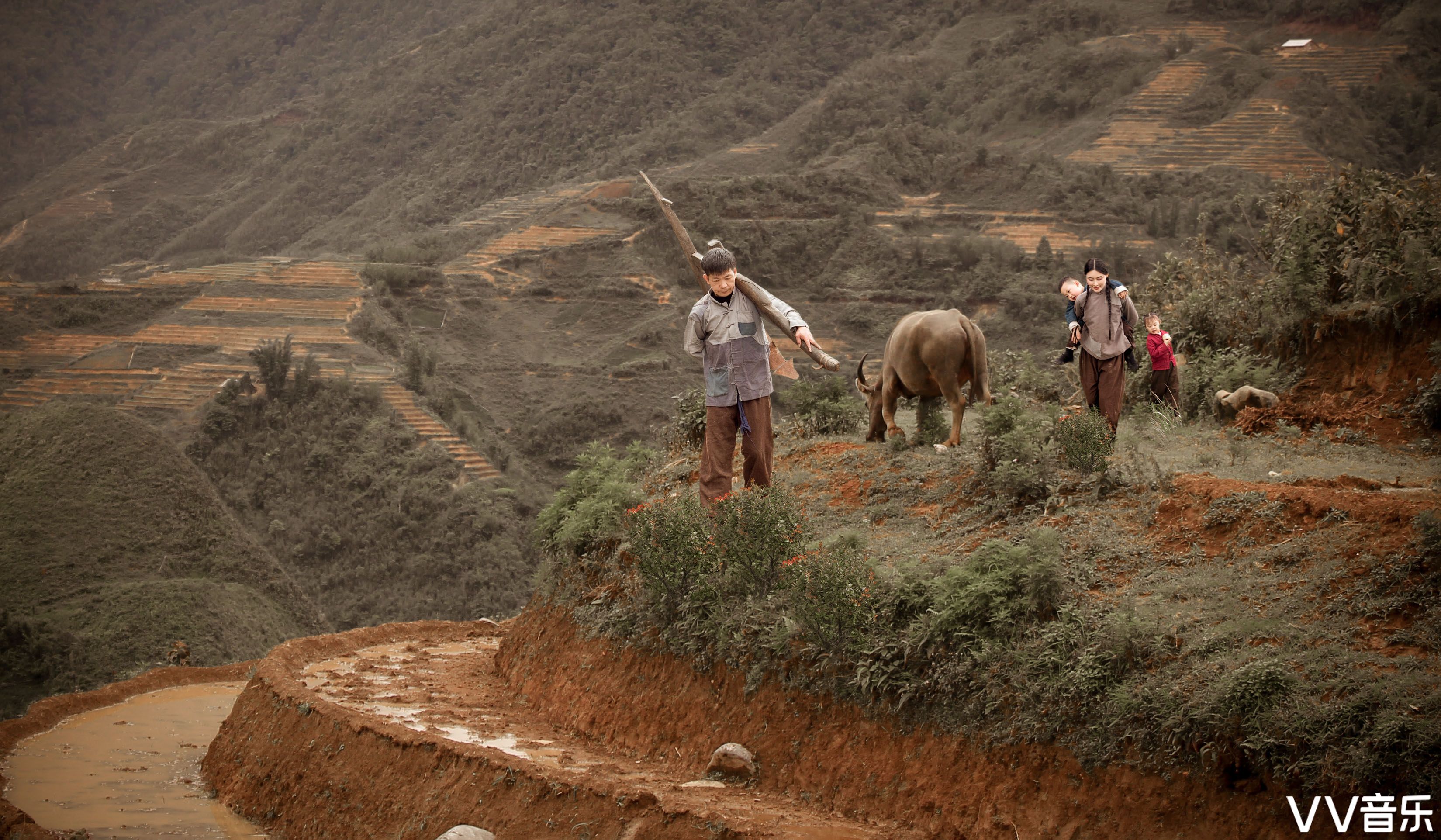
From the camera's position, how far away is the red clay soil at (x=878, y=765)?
549 centimetres

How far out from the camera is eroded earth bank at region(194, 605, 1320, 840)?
5898mm

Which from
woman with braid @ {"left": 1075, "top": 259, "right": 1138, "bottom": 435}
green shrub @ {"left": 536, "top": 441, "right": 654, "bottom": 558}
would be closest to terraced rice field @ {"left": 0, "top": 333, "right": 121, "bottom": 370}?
green shrub @ {"left": 536, "top": 441, "right": 654, "bottom": 558}

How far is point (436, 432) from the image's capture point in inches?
1249

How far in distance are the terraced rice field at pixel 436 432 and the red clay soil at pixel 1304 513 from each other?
2411cm

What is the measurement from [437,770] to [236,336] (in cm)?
2905

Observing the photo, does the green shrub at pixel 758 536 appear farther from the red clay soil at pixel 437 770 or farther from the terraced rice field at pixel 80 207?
the terraced rice field at pixel 80 207

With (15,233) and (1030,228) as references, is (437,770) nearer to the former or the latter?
(1030,228)

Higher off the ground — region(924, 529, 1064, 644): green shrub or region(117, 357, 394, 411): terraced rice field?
region(924, 529, 1064, 644): green shrub

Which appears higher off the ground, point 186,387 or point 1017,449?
point 1017,449

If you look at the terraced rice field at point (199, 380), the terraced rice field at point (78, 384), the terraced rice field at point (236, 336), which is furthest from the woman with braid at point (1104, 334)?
the terraced rice field at point (78, 384)

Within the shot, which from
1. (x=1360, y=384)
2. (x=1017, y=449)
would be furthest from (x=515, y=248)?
(x=1017, y=449)

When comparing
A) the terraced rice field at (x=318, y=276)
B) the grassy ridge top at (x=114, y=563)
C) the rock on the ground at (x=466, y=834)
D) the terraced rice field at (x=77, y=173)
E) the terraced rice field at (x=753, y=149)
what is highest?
the terraced rice field at (x=77, y=173)

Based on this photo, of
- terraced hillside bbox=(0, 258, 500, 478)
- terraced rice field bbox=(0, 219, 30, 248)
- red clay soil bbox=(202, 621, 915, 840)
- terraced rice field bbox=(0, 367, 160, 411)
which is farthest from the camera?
terraced rice field bbox=(0, 219, 30, 248)

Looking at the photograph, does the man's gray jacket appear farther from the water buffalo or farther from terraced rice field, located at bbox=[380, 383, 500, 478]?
terraced rice field, located at bbox=[380, 383, 500, 478]
